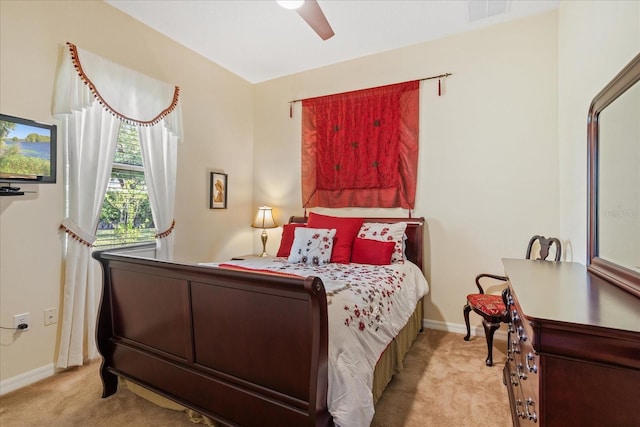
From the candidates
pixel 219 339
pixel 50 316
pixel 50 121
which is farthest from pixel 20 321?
pixel 219 339

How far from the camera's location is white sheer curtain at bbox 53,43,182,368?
231cm

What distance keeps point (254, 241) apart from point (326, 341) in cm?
317

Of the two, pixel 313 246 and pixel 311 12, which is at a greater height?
pixel 311 12

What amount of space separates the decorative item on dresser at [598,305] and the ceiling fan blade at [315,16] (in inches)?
64.5

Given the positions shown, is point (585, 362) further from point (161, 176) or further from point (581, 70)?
point (161, 176)

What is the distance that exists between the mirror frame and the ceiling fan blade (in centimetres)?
163

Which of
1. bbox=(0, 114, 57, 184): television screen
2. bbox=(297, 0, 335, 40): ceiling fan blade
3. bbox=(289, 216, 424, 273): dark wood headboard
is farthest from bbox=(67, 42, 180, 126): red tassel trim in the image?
bbox=(289, 216, 424, 273): dark wood headboard

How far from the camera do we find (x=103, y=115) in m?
2.55

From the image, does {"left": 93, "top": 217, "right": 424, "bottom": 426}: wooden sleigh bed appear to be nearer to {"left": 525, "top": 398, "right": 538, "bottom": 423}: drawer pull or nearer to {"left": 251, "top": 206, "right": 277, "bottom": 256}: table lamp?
{"left": 525, "top": 398, "right": 538, "bottom": 423}: drawer pull

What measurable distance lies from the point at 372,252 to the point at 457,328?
1192mm

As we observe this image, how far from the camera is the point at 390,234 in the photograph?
9.84 feet

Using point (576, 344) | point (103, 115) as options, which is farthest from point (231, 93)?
point (576, 344)

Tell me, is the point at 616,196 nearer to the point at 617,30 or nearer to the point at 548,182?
the point at 617,30

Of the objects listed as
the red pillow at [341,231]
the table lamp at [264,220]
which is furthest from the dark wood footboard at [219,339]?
the table lamp at [264,220]
